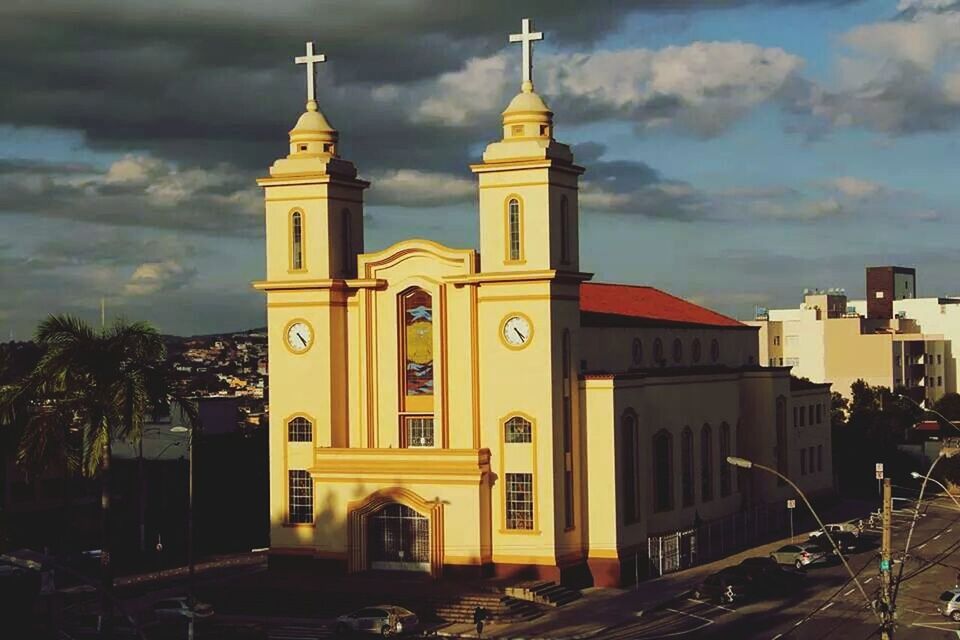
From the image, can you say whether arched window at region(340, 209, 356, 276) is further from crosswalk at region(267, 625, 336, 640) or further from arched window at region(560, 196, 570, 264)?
crosswalk at region(267, 625, 336, 640)

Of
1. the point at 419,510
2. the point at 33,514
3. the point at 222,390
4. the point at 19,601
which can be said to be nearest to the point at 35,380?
the point at 19,601

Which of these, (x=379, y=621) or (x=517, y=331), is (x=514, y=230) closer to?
(x=517, y=331)

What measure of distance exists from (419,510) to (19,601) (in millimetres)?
16742

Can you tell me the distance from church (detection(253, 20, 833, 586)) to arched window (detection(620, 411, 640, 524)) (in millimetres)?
93

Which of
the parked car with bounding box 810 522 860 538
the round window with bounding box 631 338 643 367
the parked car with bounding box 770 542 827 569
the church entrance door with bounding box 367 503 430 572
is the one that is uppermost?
the round window with bounding box 631 338 643 367

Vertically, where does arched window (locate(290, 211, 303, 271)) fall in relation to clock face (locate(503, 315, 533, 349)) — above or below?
above

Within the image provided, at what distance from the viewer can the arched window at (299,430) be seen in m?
70.1

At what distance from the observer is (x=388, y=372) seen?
228ft

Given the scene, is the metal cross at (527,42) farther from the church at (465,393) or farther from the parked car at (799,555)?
the parked car at (799,555)

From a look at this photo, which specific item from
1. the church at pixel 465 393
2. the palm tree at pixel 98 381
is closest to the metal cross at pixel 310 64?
the church at pixel 465 393

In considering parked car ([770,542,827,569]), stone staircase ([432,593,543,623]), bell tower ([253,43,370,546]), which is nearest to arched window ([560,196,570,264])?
bell tower ([253,43,370,546])

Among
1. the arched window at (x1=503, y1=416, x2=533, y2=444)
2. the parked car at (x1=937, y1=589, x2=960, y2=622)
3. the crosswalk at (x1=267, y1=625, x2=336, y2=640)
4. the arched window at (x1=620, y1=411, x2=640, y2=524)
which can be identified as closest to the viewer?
the crosswalk at (x1=267, y1=625, x2=336, y2=640)

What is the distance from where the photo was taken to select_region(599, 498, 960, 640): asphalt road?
2255 inches

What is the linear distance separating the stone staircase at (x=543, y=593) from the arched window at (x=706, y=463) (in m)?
15.7
